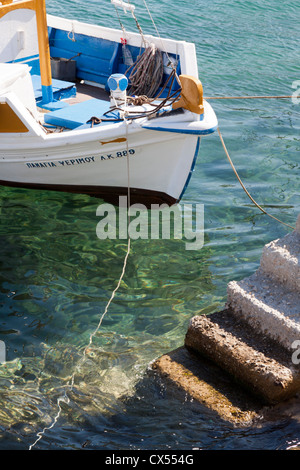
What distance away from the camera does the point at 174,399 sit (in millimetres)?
4148

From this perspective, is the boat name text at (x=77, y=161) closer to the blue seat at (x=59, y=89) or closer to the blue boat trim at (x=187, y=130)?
the blue boat trim at (x=187, y=130)

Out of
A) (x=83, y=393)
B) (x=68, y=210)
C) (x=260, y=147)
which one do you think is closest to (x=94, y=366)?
(x=83, y=393)

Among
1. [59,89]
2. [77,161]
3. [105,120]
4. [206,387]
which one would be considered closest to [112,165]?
[77,161]

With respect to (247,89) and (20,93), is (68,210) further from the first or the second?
(247,89)

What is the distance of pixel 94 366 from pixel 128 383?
0.44 metres

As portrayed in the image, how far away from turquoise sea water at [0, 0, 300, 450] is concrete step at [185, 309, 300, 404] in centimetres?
24

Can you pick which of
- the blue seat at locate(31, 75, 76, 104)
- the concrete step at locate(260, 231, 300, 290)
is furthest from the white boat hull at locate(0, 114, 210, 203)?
the concrete step at locate(260, 231, 300, 290)

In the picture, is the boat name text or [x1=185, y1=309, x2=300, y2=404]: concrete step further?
the boat name text

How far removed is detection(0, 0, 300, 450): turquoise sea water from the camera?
4.04 meters

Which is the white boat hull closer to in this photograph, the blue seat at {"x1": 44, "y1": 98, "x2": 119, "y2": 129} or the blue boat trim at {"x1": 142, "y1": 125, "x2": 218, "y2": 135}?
the blue boat trim at {"x1": 142, "y1": 125, "x2": 218, "y2": 135}

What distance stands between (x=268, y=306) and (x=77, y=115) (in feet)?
14.2

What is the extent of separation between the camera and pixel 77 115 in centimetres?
747

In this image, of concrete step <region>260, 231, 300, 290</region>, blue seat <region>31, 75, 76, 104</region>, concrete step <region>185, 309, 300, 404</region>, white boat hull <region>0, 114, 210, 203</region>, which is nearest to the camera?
concrete step <region>185, 309, 300, 404</region>

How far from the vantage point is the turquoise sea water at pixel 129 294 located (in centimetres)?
404
